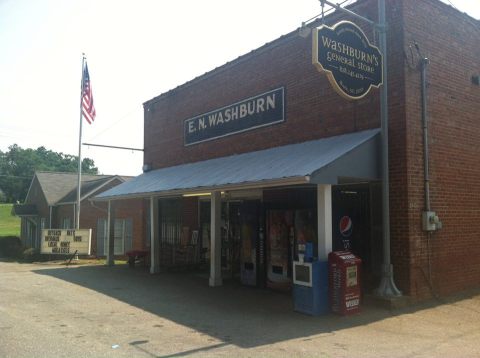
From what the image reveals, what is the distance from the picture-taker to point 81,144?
22750 millimetres

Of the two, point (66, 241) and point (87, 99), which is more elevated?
point (87, 99)

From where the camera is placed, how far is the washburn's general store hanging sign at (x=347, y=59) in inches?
341

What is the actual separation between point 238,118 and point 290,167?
493 centimetres

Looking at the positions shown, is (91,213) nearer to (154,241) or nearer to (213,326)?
(154,241)

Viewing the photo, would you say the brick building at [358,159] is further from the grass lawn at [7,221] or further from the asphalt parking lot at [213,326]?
the grass lawn at [7,221]

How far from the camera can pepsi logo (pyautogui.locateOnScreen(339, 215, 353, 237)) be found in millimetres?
10422

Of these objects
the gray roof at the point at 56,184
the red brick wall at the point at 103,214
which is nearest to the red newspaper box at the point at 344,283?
the red brick wall at the point at 103,214

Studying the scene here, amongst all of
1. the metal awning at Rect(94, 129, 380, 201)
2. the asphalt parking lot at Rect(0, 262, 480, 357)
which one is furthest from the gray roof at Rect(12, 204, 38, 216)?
the asphalt parking lot at Rect(0, 262, 480, 357)

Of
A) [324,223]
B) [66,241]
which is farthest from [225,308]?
[66,241]

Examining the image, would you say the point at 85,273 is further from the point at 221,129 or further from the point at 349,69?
the point at 349,69

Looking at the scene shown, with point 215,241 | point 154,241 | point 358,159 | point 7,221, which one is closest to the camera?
point 358,159

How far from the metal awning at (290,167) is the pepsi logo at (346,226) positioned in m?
1.07

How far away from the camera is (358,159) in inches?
362

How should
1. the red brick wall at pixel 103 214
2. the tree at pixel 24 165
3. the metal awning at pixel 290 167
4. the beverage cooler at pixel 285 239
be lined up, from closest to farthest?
the metal awning at pixel 290 167, the beverage cooler at pixel 285 239, the red brick wall at pixel 103 214, the tree at pixel 24 165
